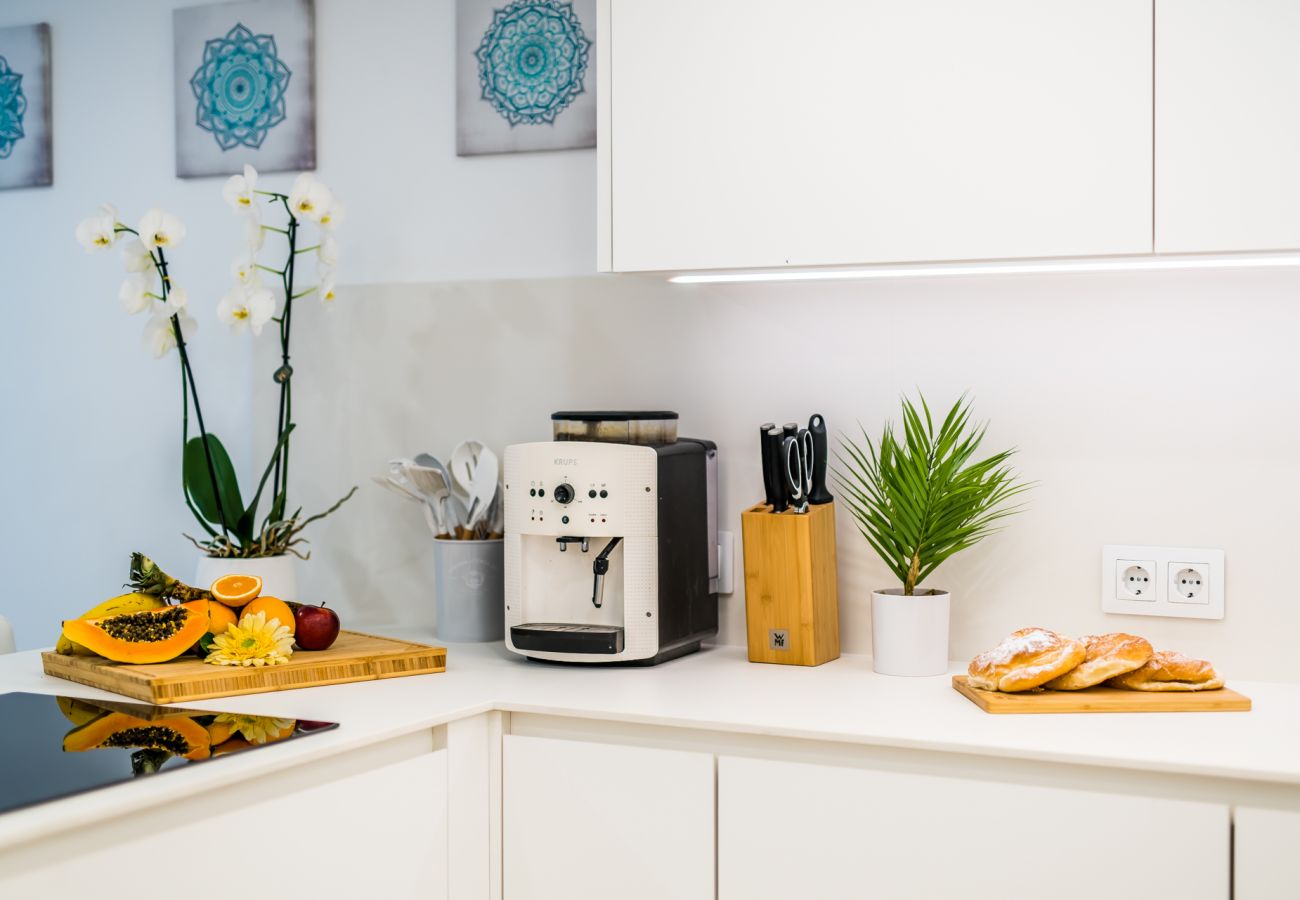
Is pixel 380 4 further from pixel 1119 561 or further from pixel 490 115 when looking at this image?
pixel 1119 561

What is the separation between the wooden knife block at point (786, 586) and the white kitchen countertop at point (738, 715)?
0.04 m

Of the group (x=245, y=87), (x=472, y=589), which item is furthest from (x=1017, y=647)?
(x=245, y=87)

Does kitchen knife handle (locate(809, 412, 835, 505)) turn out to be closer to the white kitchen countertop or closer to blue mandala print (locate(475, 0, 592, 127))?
the white kitchen countertop

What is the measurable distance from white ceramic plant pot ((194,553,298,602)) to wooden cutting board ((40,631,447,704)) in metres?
0.30

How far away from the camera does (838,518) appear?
201 cm

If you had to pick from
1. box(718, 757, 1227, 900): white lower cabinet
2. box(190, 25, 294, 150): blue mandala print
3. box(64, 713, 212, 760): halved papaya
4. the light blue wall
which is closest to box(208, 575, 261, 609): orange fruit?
box(64, 713, 212, 760): halved papaya

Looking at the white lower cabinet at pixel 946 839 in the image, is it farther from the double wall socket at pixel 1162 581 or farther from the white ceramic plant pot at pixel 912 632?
the double wall socket at pixel 1162 581

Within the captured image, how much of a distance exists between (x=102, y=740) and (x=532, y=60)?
1419 millimetres

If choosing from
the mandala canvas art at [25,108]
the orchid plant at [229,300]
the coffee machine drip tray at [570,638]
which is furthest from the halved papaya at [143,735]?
the mandala canvas art at [25,108]

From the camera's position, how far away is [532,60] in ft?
7.27

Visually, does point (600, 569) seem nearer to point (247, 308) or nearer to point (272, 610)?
point (272, 610)

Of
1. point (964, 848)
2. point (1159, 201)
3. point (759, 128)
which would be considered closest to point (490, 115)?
point (759, 128)

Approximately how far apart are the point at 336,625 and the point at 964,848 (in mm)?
985

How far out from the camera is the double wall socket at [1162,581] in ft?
5.84
